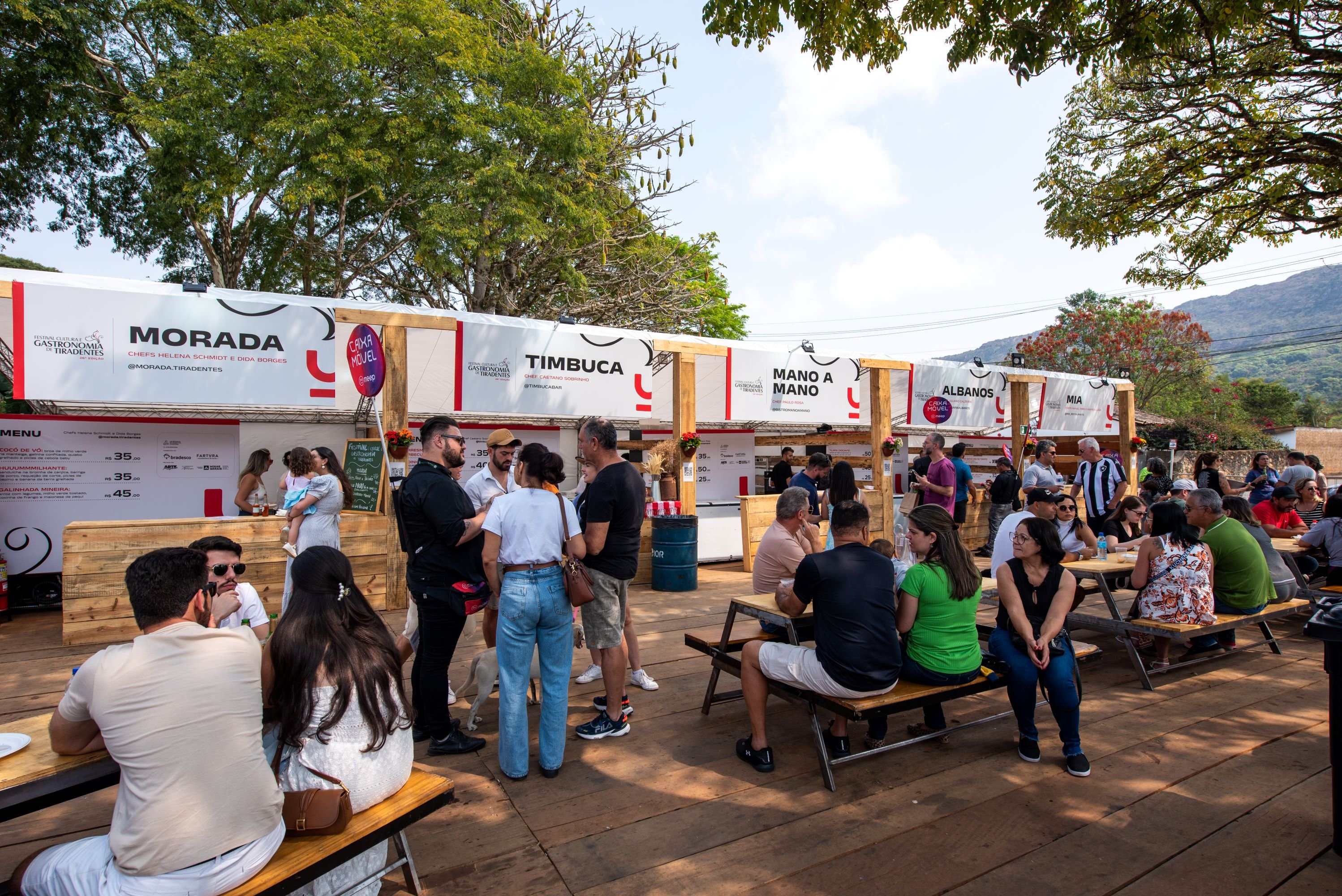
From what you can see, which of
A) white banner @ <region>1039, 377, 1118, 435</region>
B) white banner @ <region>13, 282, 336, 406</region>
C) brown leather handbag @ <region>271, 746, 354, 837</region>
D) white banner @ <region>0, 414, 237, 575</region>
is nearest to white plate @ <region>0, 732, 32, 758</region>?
brown leather handbag @ <region>271, 746, 354, 837</region>

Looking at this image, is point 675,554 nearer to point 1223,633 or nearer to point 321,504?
point 321,504

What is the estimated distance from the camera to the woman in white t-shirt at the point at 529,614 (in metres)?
3.22

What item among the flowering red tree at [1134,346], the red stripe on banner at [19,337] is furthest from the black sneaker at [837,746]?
the flowering red tree at [1134,346]

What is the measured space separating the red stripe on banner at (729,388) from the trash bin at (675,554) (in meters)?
1.72

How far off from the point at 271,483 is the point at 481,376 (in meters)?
3.25

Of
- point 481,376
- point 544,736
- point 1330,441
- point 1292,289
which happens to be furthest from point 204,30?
point 1292,289

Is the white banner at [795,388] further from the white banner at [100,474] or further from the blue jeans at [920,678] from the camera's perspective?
the white banner at [100,474]

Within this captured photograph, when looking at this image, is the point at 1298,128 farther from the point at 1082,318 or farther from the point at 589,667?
the point at 1082,318

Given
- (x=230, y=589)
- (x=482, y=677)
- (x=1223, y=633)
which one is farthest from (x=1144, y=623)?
(x=230, y=589)

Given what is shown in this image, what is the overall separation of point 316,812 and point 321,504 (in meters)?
3.51

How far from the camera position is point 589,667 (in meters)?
4.90

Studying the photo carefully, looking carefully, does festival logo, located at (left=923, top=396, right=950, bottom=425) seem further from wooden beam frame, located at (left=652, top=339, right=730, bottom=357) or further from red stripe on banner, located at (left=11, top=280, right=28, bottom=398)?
red stripe on banner, located at (left=11, top=280, right=28, bottom=398)

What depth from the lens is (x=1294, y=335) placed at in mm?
160000

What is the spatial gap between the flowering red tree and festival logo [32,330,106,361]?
3873cm
